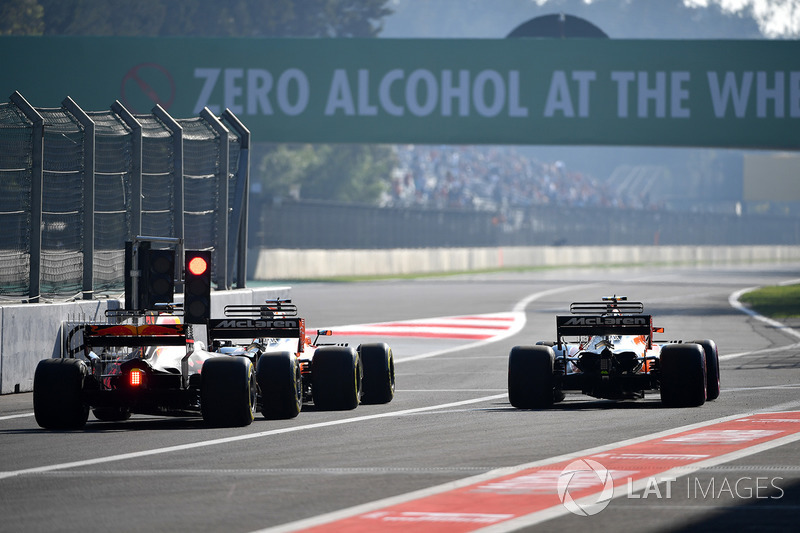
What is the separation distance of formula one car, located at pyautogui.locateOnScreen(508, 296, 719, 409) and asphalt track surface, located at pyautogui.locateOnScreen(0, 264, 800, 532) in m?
0.20

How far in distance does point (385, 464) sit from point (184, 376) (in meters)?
2.52

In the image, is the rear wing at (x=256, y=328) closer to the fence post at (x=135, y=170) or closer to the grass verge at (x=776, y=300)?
the fence post at (x=135, y=170)

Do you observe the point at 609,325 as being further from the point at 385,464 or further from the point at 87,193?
the point at 87,193

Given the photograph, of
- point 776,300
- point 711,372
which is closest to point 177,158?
point 711,372

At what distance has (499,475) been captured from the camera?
342 inches

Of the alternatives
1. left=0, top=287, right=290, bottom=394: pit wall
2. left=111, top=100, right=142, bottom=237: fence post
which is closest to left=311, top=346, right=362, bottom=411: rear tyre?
left=0, top=287, right=290, bottom=394: pit wall

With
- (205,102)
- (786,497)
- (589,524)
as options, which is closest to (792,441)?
(786,497)

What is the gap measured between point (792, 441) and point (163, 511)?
452cm

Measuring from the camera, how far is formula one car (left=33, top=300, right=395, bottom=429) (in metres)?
11.1

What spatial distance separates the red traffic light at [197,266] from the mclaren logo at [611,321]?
3250 mm

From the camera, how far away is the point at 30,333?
47.4 ft

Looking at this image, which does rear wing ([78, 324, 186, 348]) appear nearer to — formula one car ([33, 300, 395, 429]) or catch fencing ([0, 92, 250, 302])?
formula one car ([33, 300, 395, 429])

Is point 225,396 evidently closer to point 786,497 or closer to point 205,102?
point 786,497

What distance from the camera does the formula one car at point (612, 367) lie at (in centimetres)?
1241
